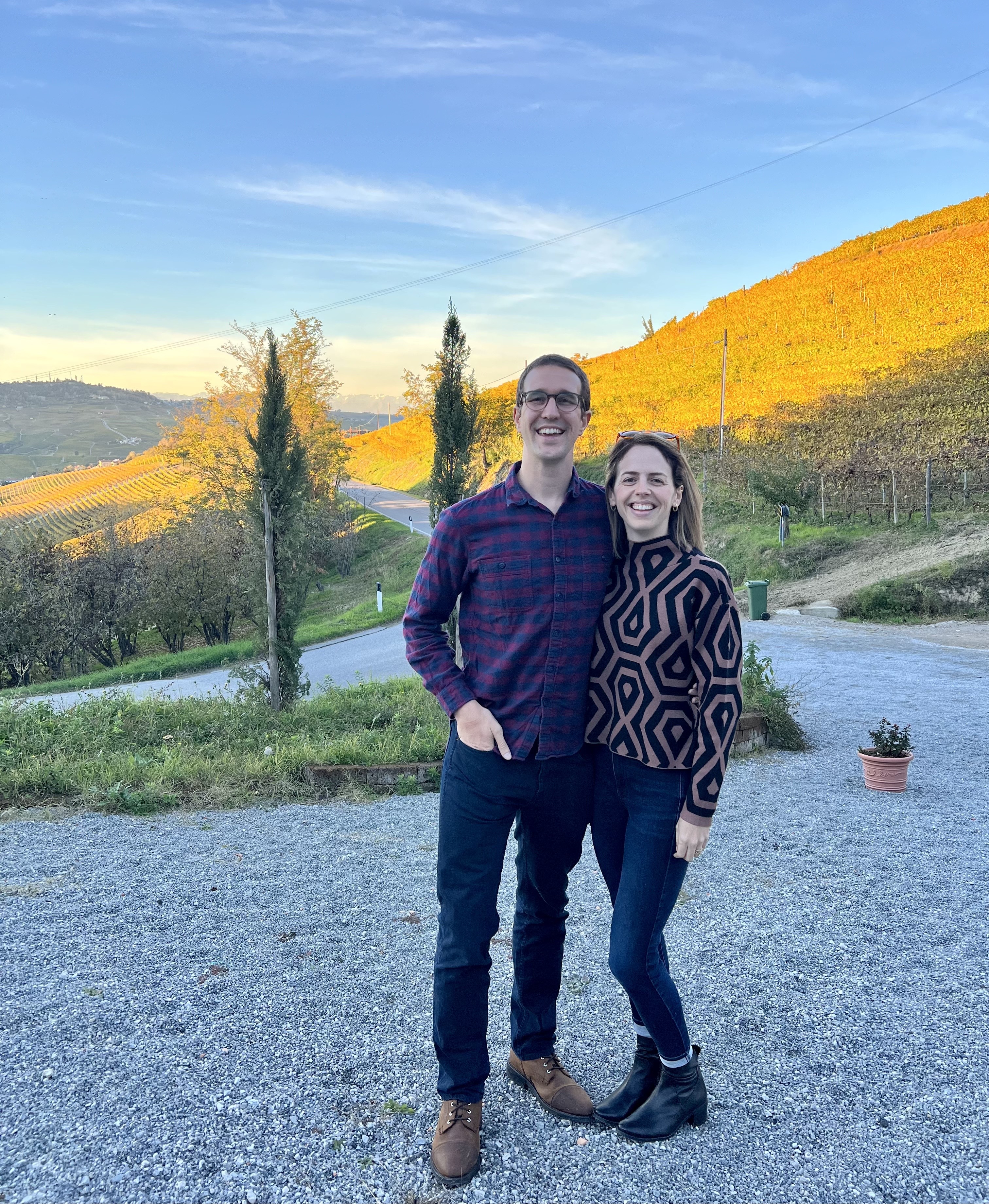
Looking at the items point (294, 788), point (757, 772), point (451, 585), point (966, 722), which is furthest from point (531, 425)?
point (966, 722)

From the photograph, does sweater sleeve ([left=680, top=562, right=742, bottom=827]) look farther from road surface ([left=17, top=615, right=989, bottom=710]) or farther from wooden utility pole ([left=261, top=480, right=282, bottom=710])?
road surface ([left=17, top=615, right=989, bottom=710])

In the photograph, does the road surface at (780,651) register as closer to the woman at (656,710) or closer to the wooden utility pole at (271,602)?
the wooden utility pole at (271,602)

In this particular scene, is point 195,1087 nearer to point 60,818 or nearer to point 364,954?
point 364,954

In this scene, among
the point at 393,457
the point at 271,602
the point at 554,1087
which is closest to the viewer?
the point at 554,1087

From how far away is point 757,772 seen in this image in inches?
245

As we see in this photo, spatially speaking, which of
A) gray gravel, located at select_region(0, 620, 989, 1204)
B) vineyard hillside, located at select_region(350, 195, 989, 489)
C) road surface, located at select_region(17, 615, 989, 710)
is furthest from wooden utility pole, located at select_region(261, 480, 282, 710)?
vineyard hillside, located at select_region(350, 195, 989, 489)

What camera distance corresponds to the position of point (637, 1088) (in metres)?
2.34

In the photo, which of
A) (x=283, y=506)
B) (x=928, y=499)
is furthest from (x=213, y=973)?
(x=928, y=499)

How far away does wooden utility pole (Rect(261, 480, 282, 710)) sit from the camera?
8289mm

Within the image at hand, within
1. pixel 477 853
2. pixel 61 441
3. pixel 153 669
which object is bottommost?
pixel 153 669

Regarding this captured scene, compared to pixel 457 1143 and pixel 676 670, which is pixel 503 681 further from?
pixel 457 1143

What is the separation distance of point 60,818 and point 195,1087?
128 inches

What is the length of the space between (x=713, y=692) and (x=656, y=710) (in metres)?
0.15

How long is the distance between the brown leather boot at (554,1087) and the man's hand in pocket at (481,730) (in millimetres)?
1041
